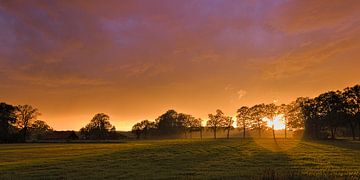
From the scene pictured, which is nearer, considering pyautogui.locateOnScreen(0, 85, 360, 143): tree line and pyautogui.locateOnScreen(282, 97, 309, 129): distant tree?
pyautogui.locateOnScreen(0, 85, 360, 143): tree line

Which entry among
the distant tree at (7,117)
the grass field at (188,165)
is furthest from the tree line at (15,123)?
the grass field at (188,165)

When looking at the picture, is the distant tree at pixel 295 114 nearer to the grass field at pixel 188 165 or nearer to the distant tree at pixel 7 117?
the grass field at pixel 188 165

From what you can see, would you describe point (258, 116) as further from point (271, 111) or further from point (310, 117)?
point (310, 117)

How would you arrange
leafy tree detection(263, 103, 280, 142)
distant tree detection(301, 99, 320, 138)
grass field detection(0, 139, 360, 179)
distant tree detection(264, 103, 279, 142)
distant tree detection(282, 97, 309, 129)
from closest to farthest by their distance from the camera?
1. grass field detection(0, 139, 360, 179)
2. distant tree detection(301, 99, 320, 138)
3. distant tree detection(282, 97, 309, 129)
4. distant tree detection(264, 103, 279, 142)
5. leafy tree detection(263, 103, 280, 142)

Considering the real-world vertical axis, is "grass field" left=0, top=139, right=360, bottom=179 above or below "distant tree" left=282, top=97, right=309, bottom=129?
below

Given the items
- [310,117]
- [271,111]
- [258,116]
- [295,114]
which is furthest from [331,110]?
[258,116]

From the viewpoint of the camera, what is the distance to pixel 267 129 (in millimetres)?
195500

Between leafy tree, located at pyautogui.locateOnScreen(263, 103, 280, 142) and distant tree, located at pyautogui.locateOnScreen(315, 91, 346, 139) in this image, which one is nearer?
distant tree, located at pyautogui.locateOnScreen(315, 91, 346, 139)

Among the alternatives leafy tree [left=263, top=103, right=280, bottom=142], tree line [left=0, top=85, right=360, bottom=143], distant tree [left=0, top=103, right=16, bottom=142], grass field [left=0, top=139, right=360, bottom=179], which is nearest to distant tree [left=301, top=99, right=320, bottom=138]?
tree line [left=0, top=85, right=360, bottom=143]

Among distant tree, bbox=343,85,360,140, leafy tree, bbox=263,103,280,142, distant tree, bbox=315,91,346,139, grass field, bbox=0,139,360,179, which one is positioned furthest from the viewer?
leafy tree, bbox=263,103,280,142

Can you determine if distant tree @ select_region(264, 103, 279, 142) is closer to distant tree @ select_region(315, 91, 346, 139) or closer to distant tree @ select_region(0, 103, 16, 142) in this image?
distant tree @ select_region(315, 91, 346, 139)

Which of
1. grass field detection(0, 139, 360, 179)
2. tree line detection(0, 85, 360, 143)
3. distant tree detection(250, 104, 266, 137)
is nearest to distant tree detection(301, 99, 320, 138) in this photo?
tree line detection(0, 85, 360, 143)

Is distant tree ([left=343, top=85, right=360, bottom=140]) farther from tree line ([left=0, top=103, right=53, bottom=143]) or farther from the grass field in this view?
tree line ([left=0, top=103, right=53, bottom=143])

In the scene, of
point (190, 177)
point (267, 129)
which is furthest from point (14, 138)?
point (190, 177)
